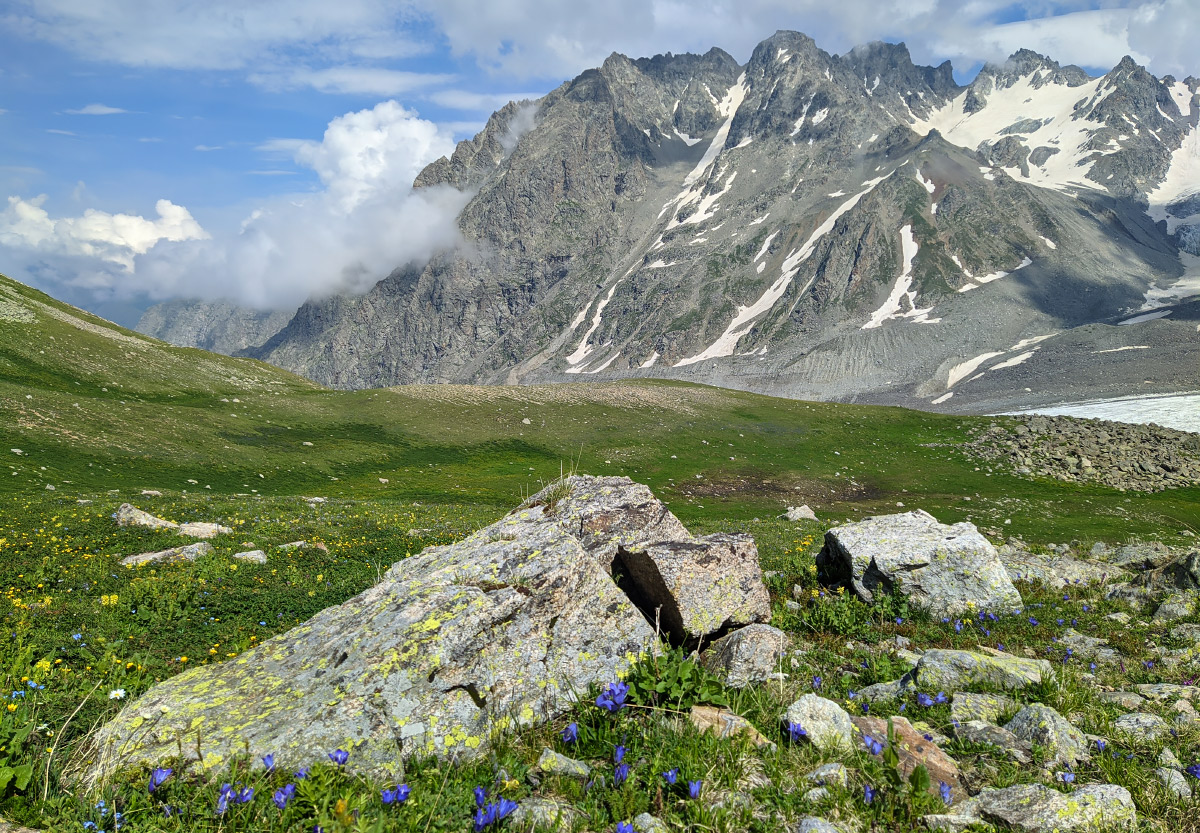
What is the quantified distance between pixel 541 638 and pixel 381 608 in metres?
2.09

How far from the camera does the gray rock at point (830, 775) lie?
5512mm

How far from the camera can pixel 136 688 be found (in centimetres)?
791

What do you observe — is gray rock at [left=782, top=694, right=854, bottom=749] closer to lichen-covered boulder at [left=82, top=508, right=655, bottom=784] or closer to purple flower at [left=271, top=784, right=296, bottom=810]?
lichen-covered boulder at [left=82, top=508, right=655, bottom=784]

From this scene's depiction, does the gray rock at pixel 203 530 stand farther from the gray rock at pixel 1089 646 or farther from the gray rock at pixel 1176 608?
the gray rock at pixel 1176 608

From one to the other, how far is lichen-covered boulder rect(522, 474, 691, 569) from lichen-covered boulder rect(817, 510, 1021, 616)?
142 inches

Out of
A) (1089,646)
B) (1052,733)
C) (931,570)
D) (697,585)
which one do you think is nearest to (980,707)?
(1052,733)

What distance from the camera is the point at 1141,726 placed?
21.5 feet

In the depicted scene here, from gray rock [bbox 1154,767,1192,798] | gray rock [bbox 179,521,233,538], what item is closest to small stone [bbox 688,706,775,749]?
gray rock [bbox 1154,767,1192,798]

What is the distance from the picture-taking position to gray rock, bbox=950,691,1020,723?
22.7 ft

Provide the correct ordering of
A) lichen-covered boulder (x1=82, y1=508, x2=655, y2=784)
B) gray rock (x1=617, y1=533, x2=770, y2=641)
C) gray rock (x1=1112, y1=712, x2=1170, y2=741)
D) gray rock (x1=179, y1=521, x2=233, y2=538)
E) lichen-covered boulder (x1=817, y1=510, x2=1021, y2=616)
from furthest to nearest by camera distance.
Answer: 1. gray rock (x1=179, y1=521, x2=233, y2=538)
2. lichen-covered boulder (x1=817, y1=510, x2=1021, y2=616)
3. gray rock (x1=617, y1=533, x2=770, y2=641)
4. gray rock (x1=1112, y1=712, x2=1170, y2=741)
5. lichen-covered boulder (x1=82, y1=508, x2=655, y2=784)

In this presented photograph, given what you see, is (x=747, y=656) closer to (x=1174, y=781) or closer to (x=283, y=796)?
(x=1174, y=781)

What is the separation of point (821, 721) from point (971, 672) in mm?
2803

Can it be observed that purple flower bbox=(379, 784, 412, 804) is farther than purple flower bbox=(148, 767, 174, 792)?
No

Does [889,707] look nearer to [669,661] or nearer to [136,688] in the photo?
[669,661]
